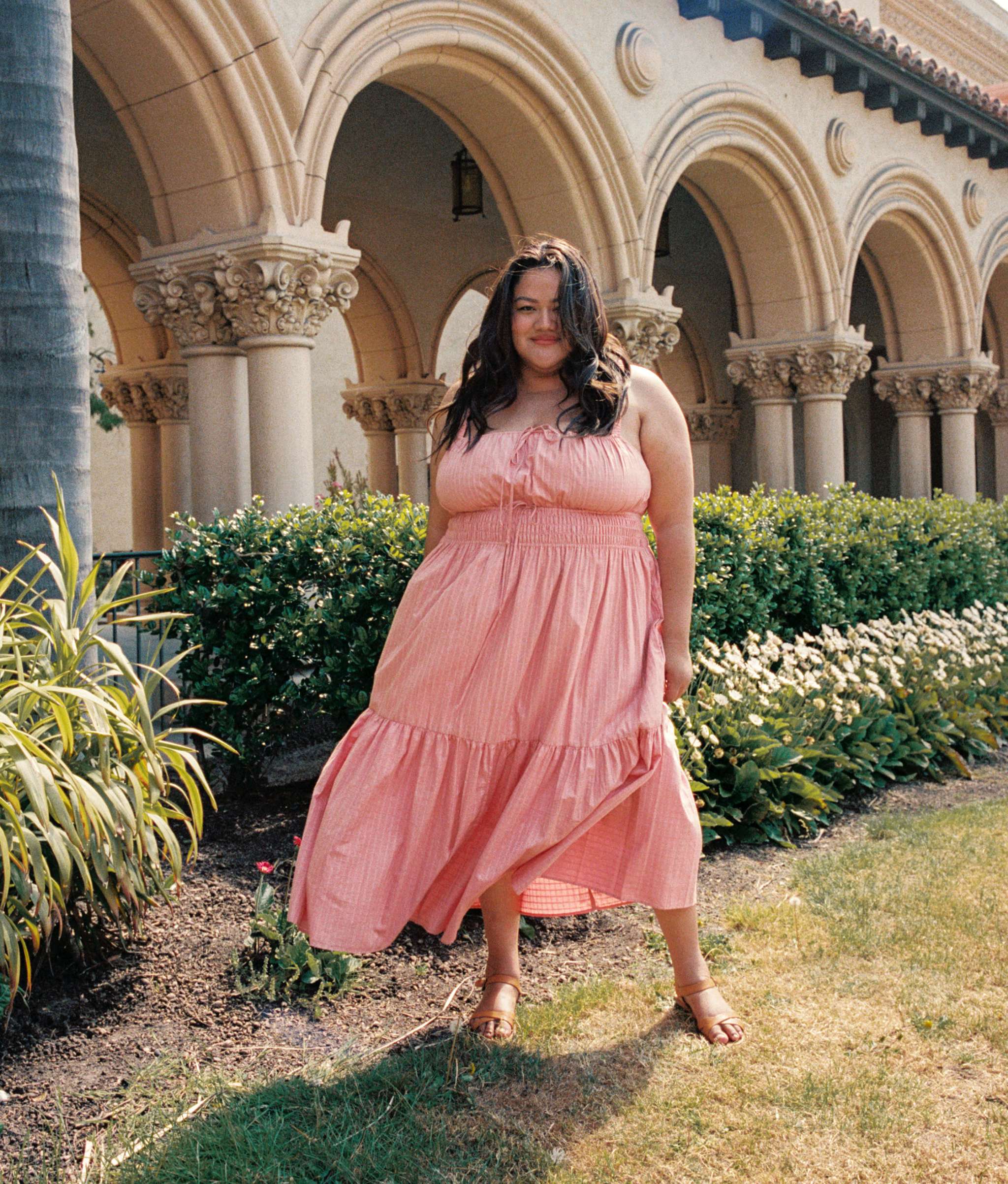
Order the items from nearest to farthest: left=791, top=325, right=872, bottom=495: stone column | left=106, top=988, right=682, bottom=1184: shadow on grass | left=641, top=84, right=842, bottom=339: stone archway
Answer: left=106, top=988, right=682, bottom=1184: shadow on grass
left=641, top=84, right=842, bottom=339: stone archway
left=791, top=325, right=872, bottom=495: stone column

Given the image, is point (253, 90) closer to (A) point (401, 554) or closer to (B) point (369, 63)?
(B) point (369, 63)

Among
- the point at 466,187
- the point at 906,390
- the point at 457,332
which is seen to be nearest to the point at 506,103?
the point at 466,187

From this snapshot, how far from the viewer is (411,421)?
1351cm

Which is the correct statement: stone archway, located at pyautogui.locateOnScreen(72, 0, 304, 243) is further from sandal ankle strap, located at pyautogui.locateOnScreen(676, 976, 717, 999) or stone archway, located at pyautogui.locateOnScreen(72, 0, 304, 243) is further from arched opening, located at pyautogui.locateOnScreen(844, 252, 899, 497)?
arched opening, located at pyautogui.locateOnScreen(844, 252, 899, 497)

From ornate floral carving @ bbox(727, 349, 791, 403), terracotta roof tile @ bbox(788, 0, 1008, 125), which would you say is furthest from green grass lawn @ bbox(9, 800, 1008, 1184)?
ornate floral carving @ bbox(727, 349, 791, 403)

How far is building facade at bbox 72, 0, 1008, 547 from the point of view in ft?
19.7

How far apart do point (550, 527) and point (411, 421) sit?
11.1 m

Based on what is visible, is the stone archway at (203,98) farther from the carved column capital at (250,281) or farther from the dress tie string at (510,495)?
the dress tie string at (510,495)

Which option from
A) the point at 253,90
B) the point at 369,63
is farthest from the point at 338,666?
the point at 369,63

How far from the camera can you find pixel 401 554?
4.57m

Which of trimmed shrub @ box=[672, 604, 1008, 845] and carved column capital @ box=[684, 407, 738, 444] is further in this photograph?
carved column capital @ box=[684, 407, 738, 444]

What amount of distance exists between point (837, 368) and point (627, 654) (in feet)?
27.5

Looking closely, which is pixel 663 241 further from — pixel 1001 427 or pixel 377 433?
pixel 1001 427

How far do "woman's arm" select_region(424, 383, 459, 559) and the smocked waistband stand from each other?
21 cm
